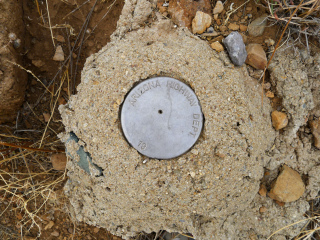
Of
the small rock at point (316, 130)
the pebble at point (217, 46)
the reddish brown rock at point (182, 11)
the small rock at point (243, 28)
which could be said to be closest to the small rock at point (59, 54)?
the reddish brown rock at point (182, 11)

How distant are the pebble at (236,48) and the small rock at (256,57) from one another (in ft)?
0.33

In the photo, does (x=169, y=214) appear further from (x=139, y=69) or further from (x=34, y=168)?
(x=34, y=168)

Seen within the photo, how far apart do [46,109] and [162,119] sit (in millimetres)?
1573

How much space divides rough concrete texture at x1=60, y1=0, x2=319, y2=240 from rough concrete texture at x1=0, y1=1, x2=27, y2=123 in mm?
727

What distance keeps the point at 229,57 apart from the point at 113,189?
54.9 inches

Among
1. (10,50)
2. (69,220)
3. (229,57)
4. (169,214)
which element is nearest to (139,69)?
(229,57)

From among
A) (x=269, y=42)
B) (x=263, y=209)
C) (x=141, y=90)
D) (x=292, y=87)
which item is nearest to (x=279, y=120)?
(x=292, y=87)

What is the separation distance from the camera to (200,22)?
2.15 m

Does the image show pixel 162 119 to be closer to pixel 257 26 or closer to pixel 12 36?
pixel 257 26

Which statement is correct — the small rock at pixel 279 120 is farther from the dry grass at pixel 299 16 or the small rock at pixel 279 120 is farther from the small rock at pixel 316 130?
the dry grass at pixel 299 16

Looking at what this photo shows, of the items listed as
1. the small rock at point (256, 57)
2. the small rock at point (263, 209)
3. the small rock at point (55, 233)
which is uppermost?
the small rock at point (256, 57)

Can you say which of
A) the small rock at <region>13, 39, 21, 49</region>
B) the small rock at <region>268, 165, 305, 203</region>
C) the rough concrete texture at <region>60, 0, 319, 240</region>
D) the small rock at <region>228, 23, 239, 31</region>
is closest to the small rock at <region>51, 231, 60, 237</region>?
the rough concrete texture at <region>60, 0, 319, 240</region>

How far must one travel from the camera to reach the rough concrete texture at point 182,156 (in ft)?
6.29

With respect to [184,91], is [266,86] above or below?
below
